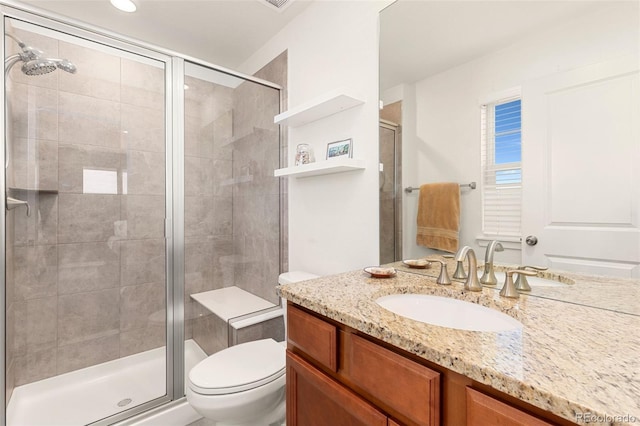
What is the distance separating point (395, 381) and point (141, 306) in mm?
1848

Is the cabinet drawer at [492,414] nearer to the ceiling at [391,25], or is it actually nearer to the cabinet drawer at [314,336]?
the cabinet drawer at [314,336]

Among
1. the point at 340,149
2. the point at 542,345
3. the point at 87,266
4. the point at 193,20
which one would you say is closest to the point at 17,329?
the point at 87,266

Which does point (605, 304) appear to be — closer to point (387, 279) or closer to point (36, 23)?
point (387, 279)

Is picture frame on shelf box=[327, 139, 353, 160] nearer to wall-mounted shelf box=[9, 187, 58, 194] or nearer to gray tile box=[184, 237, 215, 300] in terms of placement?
gray tile box=[184, 237, 215, 300]

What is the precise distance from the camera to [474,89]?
112cm

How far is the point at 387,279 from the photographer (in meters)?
1.21

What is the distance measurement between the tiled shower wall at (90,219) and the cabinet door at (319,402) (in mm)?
1178

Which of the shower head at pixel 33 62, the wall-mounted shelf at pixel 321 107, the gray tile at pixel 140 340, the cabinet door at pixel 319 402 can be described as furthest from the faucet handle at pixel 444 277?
the shower head at pixel 33 62

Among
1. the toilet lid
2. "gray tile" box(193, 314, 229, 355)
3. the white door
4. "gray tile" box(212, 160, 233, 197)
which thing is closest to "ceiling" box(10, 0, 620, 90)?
the white door

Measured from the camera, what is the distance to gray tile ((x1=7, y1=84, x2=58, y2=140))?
1.53 meters

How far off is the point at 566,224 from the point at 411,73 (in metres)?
0.87

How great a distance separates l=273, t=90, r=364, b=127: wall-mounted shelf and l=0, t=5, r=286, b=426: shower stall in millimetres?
610

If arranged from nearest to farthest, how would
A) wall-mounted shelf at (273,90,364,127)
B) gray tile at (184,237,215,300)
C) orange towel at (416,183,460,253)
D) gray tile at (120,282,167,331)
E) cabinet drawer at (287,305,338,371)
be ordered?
cabinet drawer at (287,305,338,371), orange towel at (416,183,460,253), wall-mounted shelf at (273,90,364,127), gray tile at (120,282,167,331), gray tile at (184,237,215,300)

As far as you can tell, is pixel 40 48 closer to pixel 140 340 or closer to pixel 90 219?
pixel 90 219
